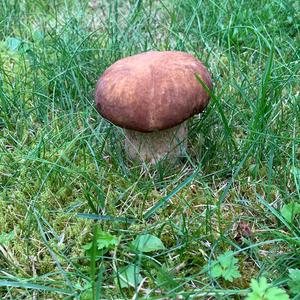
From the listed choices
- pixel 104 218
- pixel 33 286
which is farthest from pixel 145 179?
pixel 33 286

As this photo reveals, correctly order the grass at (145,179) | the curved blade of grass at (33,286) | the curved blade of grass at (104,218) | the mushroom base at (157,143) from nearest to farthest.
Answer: the curved blade of grass at (33,286), the grass at (145,179), the curved blade of grass at (104,218), the mushroom base at (157,143)

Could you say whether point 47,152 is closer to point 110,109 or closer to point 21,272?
point 110,109

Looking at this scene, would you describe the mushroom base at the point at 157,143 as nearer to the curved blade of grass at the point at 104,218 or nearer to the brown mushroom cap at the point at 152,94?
the brown mushroom cap at the point at 152,94

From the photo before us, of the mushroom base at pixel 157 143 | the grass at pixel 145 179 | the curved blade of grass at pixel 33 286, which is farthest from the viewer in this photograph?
the mushroom base at pixel 157 143

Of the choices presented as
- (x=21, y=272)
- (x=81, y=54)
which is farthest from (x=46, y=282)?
(x=81, y=54)

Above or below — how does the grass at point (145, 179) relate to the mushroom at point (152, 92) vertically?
below

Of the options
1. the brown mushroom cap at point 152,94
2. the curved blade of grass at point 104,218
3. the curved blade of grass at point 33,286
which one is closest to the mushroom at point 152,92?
the brown mushroom cap at point 152,94
